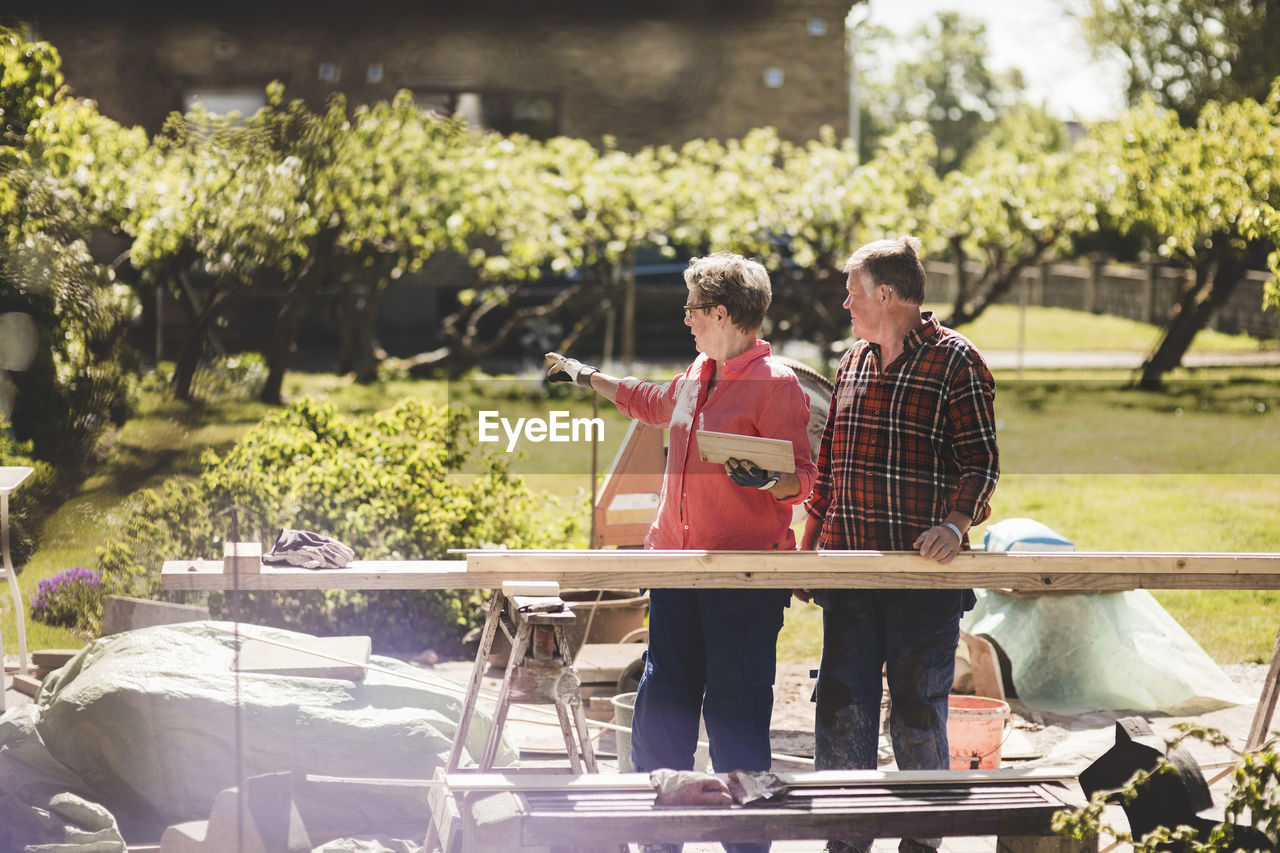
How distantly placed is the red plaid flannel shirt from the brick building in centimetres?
83

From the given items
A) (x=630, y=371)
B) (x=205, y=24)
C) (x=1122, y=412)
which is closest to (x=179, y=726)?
(x=205, y=24)

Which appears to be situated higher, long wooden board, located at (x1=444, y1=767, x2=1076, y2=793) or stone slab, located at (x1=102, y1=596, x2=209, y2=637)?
long wooden board, located at (x1=444, y1=767, x2=1076, y2=793)

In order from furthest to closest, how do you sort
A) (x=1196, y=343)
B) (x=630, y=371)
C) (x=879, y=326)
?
Answer: (x=1196, y=343)
(x=630, y=371)
(x=879, y=326)

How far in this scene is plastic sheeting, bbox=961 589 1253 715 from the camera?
502 cm

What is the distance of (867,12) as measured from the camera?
542 inches

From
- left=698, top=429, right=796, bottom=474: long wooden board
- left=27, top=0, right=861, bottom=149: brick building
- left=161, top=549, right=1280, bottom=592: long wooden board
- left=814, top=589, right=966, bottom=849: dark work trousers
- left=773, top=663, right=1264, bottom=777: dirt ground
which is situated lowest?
left=773, top=663, right=1264, bottom=777: dirt ground

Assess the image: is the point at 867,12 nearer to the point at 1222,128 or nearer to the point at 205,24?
the point at 1222,128

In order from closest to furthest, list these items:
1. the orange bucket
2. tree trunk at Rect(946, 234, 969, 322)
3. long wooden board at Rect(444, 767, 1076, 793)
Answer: long wooden board at Rect(444, 767, 1076, 793), the orange bucket, tree trunk at Rect(946, 234, 969, 322)

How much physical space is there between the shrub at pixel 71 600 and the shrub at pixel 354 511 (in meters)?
0.08

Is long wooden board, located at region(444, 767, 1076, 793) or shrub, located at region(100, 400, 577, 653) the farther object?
shrub, located at region(100, 400, 577, 653)

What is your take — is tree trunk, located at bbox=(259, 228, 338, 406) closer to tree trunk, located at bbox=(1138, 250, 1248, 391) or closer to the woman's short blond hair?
the woman's short blond hair

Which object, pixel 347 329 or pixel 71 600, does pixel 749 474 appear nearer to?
pixel 71 600

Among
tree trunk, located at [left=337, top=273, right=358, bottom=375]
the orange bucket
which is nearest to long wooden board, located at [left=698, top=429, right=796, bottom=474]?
the orange bucket

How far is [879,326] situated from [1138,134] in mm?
10202
